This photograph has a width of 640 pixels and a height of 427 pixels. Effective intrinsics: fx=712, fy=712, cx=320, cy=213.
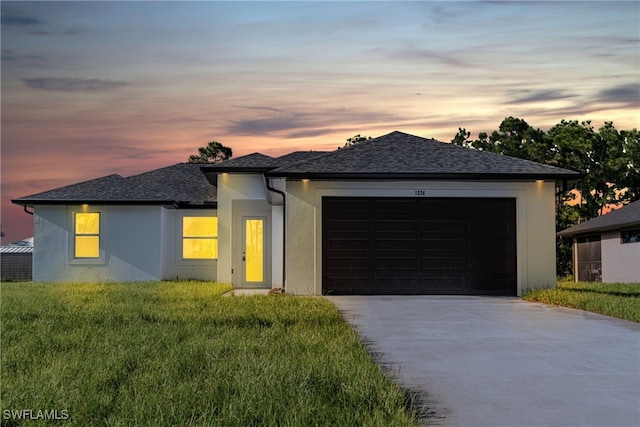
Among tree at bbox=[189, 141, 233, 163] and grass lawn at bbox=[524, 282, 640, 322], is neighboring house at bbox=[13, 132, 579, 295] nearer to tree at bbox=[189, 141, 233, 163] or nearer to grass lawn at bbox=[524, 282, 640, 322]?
grass lawn at bbox=[524, 282, 640, 322]

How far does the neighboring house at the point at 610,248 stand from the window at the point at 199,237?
1541 cm

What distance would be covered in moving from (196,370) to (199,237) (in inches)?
673

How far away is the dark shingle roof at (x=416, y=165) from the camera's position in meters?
16.9

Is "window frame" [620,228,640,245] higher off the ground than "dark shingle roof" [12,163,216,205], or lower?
lower

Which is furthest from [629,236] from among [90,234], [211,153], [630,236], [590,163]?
[211,153]

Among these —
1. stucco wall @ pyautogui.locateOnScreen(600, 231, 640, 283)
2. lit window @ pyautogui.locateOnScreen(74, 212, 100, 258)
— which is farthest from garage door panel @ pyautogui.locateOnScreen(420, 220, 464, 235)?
stucco wall @ pyautogui.locateOnScreen(600, 231, 640, 283)

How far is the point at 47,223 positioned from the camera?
23.5m

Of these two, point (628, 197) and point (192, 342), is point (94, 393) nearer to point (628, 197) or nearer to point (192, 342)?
point (192, 342)

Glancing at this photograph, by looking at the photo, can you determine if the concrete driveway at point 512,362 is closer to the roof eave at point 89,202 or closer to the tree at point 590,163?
the roof eave at point 89,202

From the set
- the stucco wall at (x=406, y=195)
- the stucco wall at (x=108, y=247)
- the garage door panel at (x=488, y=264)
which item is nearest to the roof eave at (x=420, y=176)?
the stucco wall at (x=406, y=195)

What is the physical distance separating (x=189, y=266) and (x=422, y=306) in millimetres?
11270

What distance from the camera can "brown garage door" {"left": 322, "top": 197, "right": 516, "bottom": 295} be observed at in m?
17.1

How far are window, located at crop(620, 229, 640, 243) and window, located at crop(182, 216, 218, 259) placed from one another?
637 inches

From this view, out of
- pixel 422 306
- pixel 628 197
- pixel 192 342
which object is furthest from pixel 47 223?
pixel 628 197
